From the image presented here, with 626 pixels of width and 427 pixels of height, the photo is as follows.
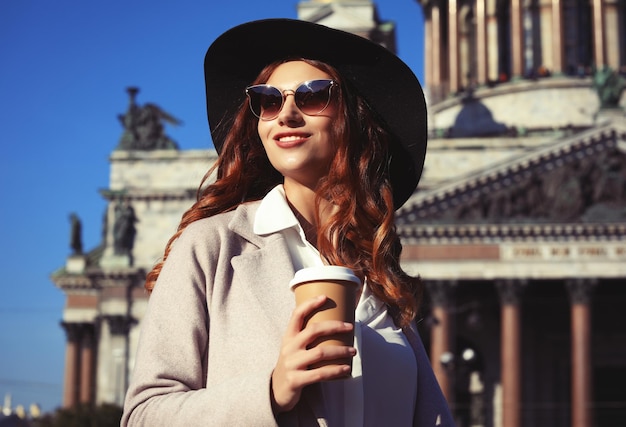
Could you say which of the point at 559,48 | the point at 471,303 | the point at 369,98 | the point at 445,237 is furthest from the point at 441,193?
the point at 369,98

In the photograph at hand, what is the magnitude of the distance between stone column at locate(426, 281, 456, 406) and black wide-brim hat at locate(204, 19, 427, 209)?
34924 mm

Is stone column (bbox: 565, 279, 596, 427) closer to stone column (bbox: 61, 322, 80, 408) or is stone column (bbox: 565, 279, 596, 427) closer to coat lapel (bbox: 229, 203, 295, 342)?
stone column (bbox: 61, 322, 80, 408)

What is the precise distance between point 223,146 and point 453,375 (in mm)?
37649

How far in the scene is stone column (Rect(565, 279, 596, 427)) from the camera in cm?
3938

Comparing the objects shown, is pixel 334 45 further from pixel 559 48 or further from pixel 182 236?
pixel 559 48

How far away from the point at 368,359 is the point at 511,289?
3804 centimetres

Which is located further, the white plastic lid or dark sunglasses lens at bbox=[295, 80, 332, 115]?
dark sunglasses lens at bbox=[295, 80, 332, 115]

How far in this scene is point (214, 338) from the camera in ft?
10.7

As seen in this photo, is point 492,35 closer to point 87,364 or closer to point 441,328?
point 441,328

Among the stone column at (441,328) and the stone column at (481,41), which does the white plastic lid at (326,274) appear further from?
the stone column at (481,41)

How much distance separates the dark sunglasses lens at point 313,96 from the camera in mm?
3682

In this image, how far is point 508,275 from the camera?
135 ft

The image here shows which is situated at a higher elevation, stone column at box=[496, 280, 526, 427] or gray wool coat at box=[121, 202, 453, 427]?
gray wool coat at box=[121, 202, 453, 427]

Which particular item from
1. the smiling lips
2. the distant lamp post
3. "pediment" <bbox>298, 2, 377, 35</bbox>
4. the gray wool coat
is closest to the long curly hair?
the smiling lips
